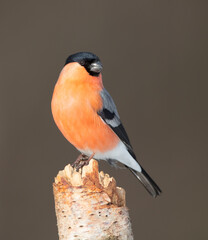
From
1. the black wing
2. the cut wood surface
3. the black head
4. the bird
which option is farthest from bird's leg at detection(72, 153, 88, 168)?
the cut wood surface

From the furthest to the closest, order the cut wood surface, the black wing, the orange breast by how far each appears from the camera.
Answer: the black wing, the orange breast, the cut wood surface

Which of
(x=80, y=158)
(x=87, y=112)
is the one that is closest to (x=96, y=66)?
(x=87, y=112)

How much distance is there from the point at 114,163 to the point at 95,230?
2.18ft

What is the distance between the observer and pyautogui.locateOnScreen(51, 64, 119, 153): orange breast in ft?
4.93

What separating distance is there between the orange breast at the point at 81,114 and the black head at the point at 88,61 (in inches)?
2.3

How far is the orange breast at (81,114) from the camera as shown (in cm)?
150

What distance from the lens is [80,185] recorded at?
3.69ft

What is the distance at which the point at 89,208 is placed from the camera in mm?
1103

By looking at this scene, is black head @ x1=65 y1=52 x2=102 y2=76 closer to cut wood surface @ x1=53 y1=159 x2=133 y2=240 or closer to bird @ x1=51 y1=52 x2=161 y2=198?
bird @ x1=51 y1=52 x2=161 y2=198

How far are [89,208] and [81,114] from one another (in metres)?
0.51

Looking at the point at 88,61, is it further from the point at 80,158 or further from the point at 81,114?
the point at 80,158

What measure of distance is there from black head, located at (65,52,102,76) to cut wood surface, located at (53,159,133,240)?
1.69 ft

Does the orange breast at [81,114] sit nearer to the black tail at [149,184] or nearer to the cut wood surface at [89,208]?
the black tail at [149,184]

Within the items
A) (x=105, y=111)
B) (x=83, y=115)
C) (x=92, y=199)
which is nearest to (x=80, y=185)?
(x=92, y=199)
